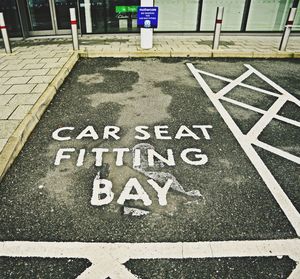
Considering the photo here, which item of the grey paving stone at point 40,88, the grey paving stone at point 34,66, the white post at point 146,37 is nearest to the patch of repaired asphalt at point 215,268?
the grey paving stone at point 40,88

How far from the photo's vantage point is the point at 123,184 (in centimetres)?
326

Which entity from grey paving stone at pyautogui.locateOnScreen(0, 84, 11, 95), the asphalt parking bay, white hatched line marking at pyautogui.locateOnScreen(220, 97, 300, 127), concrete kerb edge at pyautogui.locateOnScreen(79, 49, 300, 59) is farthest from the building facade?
white hatched line marking at pyautogui.locateOnScreen(220, 97, 300, 127)

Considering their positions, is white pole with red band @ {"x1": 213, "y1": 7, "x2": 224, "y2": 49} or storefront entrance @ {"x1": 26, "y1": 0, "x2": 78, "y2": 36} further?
storefront entrance @ {"x1": 26, "y1": 0, "x2": 78, "y2": 36}

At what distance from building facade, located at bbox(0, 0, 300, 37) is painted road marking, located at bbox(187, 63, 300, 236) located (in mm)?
4339

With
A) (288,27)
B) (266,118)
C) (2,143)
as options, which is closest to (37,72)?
(2,143)

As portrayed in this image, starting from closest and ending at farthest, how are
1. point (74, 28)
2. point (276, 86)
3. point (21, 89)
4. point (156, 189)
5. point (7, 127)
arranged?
point (156, 189)
point (7, 127)
point (21, 89)
point (276, 86)
point (74, 28)

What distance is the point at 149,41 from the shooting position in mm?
8359

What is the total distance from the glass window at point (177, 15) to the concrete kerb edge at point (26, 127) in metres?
5.64

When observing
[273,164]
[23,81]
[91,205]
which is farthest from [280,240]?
[23,81]

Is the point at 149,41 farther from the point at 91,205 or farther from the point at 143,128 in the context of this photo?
the point at 91,205

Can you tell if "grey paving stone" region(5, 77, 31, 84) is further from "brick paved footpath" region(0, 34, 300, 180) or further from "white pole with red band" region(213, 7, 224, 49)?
"white pole with red band" region(213, 7, 224, 49)

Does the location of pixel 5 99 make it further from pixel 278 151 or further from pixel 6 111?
pixel 278 151

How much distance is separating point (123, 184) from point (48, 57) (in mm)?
5851

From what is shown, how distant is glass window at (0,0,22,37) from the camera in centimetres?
942
